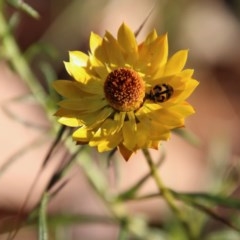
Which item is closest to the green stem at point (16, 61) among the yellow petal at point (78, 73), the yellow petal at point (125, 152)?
the yellow petal at point (78, 73)

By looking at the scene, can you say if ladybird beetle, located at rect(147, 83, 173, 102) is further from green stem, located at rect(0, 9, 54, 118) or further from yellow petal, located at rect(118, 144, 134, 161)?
green stem, located at rect(0, 9, 54, 118)

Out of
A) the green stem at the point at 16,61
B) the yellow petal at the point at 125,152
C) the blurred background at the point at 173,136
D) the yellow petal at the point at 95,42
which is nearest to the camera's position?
the yellow petal at the point at 125,152

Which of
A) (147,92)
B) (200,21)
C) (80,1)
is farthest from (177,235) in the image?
(200,21)

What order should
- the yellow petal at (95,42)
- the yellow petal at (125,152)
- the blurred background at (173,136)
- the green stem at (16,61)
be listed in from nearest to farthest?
the yellow petal at (125,152) → the yellow petal at (95,42) → the green stem at (16,61) → the blurred background at (173,136)

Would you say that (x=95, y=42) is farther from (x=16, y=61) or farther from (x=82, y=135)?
(x=16, y=61)

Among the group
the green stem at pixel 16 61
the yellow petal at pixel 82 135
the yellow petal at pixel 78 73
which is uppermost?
the yellow petal at pixel 78 73

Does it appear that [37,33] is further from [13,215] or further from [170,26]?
[13,215]

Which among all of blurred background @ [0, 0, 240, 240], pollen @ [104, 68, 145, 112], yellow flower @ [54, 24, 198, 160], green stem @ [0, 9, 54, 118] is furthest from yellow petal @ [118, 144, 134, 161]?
blurred background @ [0, 0, 240, 240]

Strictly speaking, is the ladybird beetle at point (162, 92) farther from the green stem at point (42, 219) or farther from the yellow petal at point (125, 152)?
the green stem at point (42, 219)
